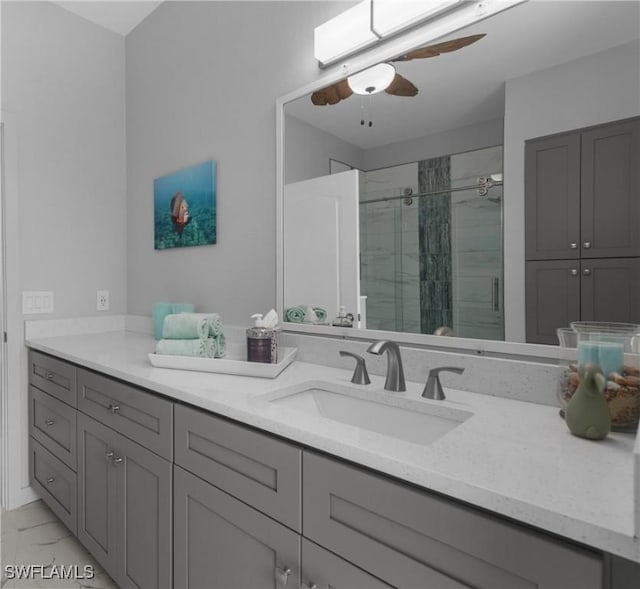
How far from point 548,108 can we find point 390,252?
1.82ft

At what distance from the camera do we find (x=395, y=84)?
1.36 meters

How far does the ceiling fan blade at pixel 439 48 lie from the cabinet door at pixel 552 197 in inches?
14.6

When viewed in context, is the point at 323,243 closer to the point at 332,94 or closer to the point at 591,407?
the point at 332,94

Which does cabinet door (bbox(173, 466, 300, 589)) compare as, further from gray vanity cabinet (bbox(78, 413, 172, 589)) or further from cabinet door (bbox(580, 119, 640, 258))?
cabinet door (bbox(580, 119, 640, 258))

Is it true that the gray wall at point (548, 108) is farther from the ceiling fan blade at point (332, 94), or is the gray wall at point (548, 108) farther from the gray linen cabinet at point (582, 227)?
the ceiling fan blade at point (332, 94)

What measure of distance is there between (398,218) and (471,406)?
23.4 inches

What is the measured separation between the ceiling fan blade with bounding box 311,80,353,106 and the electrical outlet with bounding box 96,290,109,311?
1720 mm

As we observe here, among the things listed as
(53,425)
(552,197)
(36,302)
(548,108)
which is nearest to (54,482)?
(53,425)

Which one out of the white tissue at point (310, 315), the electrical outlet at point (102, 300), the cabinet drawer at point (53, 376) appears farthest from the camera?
the electrical outlet at point (102, 300)

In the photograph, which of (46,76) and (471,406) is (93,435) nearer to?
(471,406)

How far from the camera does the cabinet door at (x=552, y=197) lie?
1.00 meters

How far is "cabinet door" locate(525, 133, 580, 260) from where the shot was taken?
39.5 inches

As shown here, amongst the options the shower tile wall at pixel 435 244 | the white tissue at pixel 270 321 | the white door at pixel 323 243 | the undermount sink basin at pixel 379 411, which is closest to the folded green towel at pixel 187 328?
the white tissue at pixel 270 321

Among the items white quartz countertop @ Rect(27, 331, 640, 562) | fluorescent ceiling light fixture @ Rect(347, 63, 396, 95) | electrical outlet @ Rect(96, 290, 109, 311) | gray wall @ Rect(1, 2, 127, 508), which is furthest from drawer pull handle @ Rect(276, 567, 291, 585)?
electrical outlet @ Rect(96, 290, 109, 311)
